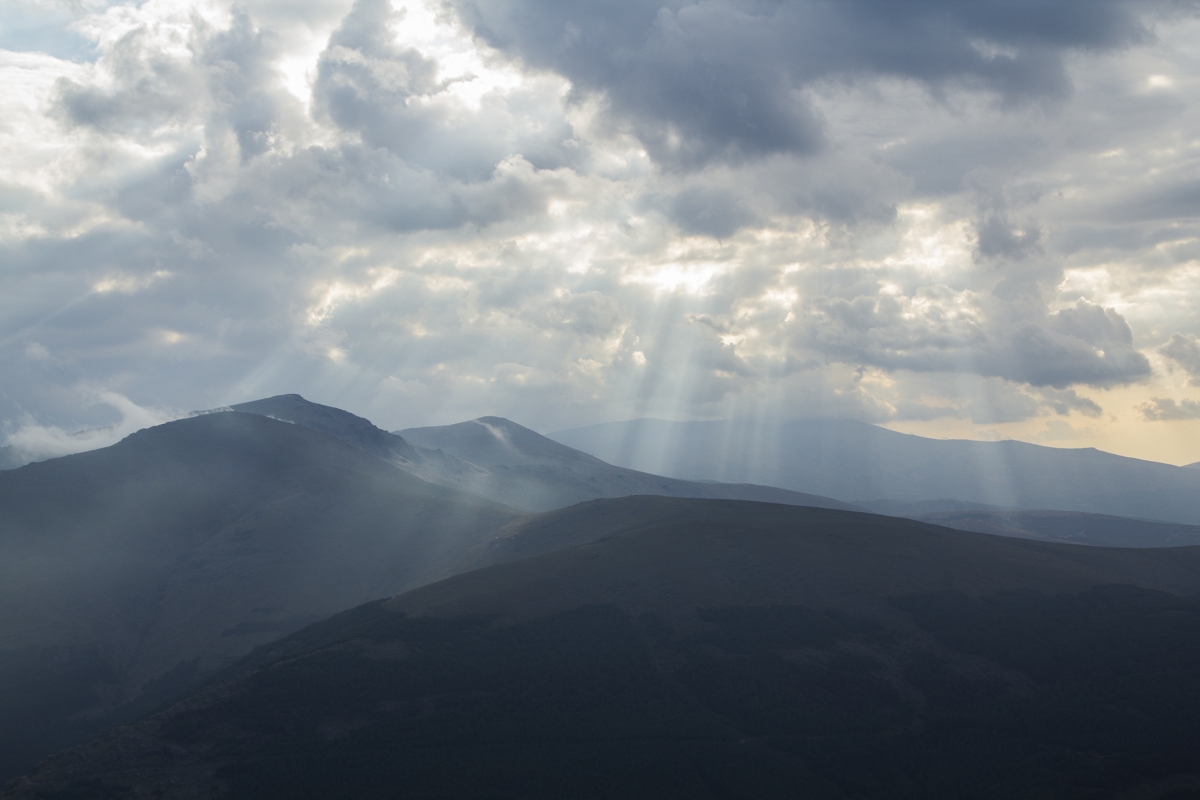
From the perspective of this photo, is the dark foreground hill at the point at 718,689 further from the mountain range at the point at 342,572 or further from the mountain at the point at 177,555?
the mountain at the point at 177,555

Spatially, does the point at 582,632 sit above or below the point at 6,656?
above

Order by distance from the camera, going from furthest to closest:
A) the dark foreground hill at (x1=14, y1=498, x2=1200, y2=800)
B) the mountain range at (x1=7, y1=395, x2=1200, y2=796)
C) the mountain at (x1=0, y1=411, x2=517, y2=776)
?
the mountain at (x1=0, y1=411, x2=517, y2=776)
the mountain range at (x1=7, y1=395, x2=1200, y2=796)
the dark foreground hill at (x1=14, y1=498, x2=1200, y2=800)

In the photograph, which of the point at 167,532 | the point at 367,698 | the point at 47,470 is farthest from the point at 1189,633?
the point at 47,470

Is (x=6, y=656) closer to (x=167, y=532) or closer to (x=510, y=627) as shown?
(x=167, y=532)

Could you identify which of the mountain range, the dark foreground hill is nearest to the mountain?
the mountain range

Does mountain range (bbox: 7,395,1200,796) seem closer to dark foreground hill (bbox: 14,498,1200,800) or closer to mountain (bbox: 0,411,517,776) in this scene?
mountain (bbox: 0,411,517,776)

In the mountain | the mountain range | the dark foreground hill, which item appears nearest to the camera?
the dark foreground hill
